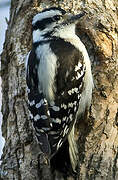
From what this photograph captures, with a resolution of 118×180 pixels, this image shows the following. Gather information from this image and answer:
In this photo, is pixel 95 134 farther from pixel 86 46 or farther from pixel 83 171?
pixel 86 46

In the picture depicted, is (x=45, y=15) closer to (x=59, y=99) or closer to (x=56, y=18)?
(x=56, y=18)

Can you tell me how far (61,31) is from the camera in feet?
14.8

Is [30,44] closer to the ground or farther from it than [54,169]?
farther from it

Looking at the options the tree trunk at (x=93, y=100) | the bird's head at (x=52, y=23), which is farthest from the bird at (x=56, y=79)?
the tree trunk at (x=93, y=100)

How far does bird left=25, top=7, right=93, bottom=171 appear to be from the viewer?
3785 mm

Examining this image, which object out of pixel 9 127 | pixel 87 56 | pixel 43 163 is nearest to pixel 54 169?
pixel 43 163

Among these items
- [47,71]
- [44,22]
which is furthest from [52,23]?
[47,71]

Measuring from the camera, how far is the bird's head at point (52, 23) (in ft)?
14.5

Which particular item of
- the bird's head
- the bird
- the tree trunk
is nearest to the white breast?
the bird

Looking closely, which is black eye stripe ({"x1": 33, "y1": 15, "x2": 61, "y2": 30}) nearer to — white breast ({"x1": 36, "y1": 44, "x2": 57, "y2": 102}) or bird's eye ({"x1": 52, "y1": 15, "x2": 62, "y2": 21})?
bird's eye ({"x1": 52, "y1": 15, "x2": 62, "y2": 21})

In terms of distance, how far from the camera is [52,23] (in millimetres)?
4539

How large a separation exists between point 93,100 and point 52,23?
837mm

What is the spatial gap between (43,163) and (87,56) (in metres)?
1.00

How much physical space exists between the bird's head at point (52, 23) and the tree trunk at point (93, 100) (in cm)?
13
